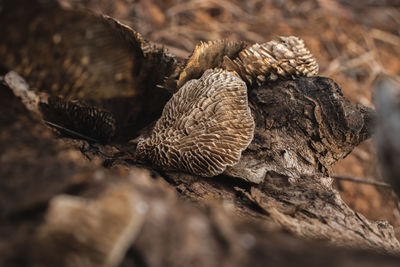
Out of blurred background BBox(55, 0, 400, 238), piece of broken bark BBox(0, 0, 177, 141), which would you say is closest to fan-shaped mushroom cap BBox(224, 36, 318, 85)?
piece of broken bark BBox(0, 0, 177, 141)

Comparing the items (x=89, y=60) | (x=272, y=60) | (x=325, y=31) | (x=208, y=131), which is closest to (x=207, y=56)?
(x=272, y=60)

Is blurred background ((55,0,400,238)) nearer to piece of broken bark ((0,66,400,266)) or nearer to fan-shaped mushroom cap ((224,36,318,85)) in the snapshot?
fan-shaped mushroom cap ((224,36,318,85))

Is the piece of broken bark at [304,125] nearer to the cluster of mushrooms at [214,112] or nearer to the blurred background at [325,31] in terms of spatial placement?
the cluster of mushrooms at [214,112]

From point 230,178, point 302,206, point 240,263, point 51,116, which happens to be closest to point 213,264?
point 240,263

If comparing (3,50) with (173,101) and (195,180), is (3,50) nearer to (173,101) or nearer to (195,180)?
(173,101)

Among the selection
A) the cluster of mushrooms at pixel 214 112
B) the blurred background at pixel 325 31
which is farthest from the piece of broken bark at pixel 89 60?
the blurred background at pixel 325 31

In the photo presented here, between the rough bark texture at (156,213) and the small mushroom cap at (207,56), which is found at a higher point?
the small mushroom cap at (207,56)

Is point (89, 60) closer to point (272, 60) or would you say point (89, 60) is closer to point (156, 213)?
point (272, 60)
